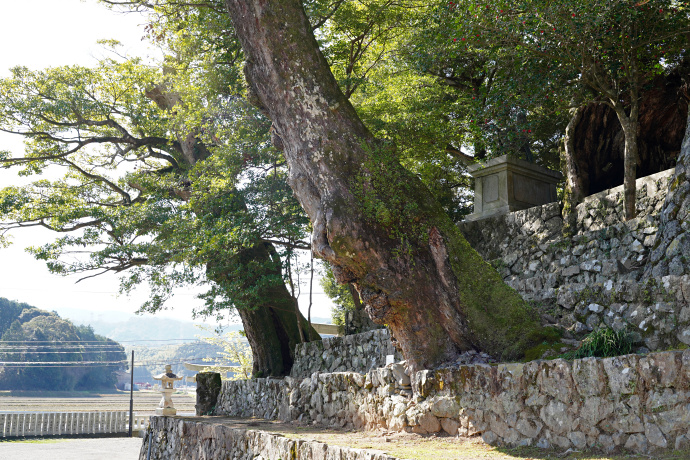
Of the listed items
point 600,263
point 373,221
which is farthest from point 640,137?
point 373,221

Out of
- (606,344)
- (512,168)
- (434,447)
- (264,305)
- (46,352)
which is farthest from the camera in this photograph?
(46,352)

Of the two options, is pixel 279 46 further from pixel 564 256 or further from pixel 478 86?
pixel 478 86

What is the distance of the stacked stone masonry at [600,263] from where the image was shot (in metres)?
5.14

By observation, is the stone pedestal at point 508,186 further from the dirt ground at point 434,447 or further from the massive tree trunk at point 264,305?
the dirt ground at point 434,447

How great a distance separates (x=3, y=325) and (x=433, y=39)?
64683mm

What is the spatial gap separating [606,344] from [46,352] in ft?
194

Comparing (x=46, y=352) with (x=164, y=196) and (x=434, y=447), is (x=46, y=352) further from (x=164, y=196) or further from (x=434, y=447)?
(x=434, y=447)

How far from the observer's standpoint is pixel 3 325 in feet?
192

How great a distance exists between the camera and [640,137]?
9.55 meters

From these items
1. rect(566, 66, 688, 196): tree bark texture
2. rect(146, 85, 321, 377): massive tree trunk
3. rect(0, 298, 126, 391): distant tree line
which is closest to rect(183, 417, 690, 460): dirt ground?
rect(146, 85, 321, 377): massive tree trunk

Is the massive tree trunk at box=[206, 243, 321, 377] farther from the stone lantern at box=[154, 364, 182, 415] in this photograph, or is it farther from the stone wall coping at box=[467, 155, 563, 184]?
the stone wall coping at box=[467, 155, 563, 184]

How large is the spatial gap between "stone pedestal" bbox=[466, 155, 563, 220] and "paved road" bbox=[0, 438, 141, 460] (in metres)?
12.5

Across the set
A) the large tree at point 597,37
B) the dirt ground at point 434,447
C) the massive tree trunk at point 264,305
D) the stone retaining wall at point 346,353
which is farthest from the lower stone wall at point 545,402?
the massive tree trunk at point 264,305

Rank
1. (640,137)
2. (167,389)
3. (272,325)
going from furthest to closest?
(167,389) → (272,325) → (640,137)
